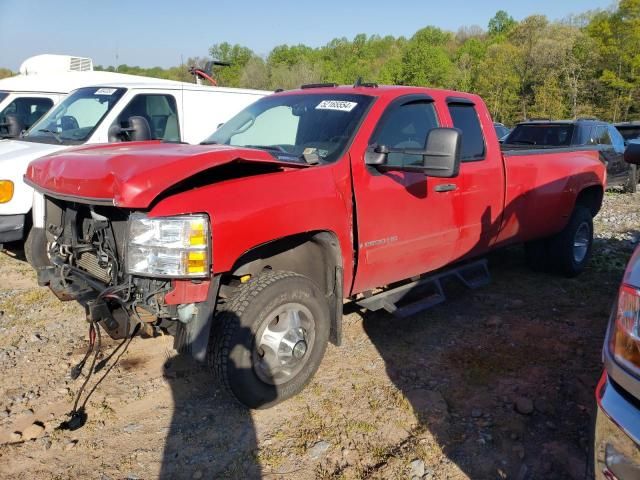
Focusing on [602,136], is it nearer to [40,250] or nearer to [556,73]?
[40,250]

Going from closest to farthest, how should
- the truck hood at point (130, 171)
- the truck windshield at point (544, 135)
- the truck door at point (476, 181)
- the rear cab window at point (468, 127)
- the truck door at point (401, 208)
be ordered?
the truck hood at point (130, 171)
the truck door at point (401, 208)
the truck door at point (476, 181)
the rear cab window at point (468, 127)
the truck windshield at point (544, 135)

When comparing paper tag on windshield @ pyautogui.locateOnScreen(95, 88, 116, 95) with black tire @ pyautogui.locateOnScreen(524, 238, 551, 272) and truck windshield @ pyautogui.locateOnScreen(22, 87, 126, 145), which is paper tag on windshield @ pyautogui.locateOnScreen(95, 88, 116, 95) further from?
black tire @ pyautogui.locateOnScreen(524, 238, 551, 272)

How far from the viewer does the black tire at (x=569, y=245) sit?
563 centimetres

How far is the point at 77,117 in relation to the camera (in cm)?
660

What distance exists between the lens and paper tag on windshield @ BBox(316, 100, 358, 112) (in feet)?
12.4

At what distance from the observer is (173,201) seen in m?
2.66

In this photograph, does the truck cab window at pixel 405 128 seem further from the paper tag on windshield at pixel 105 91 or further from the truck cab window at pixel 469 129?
the paper tag on windshield at pixel 105 91

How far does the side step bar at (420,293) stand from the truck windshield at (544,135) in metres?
6.65

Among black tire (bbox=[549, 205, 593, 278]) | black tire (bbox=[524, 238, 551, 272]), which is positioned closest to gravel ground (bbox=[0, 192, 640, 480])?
black tire (bbox=[549, 205, 593, 278])

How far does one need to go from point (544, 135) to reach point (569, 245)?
5731 mm

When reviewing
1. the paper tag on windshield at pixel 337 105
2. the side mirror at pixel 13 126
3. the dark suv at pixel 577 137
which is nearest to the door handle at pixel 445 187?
the paper tag on windshield at pixel 337 105

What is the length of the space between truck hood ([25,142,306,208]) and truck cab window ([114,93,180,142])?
3.69 metres

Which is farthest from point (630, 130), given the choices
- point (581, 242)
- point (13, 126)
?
point (13, 126)

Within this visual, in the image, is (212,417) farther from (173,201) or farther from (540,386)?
(540,386)
